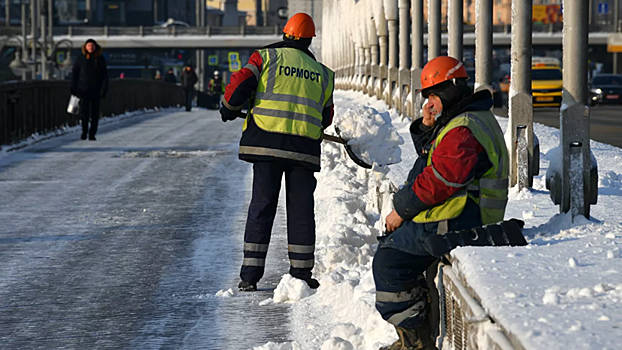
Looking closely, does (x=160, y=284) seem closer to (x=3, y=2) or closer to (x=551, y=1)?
(x=3, y=2)

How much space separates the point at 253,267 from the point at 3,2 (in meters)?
114

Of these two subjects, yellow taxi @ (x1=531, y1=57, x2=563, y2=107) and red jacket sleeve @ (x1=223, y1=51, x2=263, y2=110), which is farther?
yellow taxi @ (x1=531, y1=57, x2=563, y2=107)

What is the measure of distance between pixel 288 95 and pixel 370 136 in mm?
1249

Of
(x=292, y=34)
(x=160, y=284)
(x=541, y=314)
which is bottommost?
(x=160, y=284)

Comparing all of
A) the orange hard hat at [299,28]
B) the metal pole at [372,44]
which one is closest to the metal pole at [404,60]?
the metal pole at [372,44]

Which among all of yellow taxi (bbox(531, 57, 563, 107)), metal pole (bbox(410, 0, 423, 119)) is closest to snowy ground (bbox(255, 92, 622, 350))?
metal pole (bbox(410, 0, 423, 119))

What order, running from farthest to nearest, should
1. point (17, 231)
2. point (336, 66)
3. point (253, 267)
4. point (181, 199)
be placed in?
point (336, 66) < point (181, 199) < point (17, 231) < point (253, 267)

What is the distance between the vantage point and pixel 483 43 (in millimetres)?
12289

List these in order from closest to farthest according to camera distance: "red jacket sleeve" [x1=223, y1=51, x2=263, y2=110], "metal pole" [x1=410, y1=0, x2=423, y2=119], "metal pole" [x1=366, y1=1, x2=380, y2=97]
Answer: "red jacket sleeve" [x1=223, y1=51, x2=263, y2=110], "metal pole" [x1=410, y1=0, x2=423, y2=119], "metal pole" [x1=366, y1=1, x2=380, y2=97]


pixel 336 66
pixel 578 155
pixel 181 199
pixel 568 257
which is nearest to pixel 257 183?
pixel 578 155

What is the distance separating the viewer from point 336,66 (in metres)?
61.3

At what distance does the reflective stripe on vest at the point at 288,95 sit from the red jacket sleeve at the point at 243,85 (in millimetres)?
41

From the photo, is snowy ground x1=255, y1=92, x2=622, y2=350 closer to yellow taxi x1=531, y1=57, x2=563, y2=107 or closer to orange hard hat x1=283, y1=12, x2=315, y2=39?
orange hard hat x1=283, y1=12, x2=315, y2=39

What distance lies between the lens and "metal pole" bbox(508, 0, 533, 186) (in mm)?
10109
